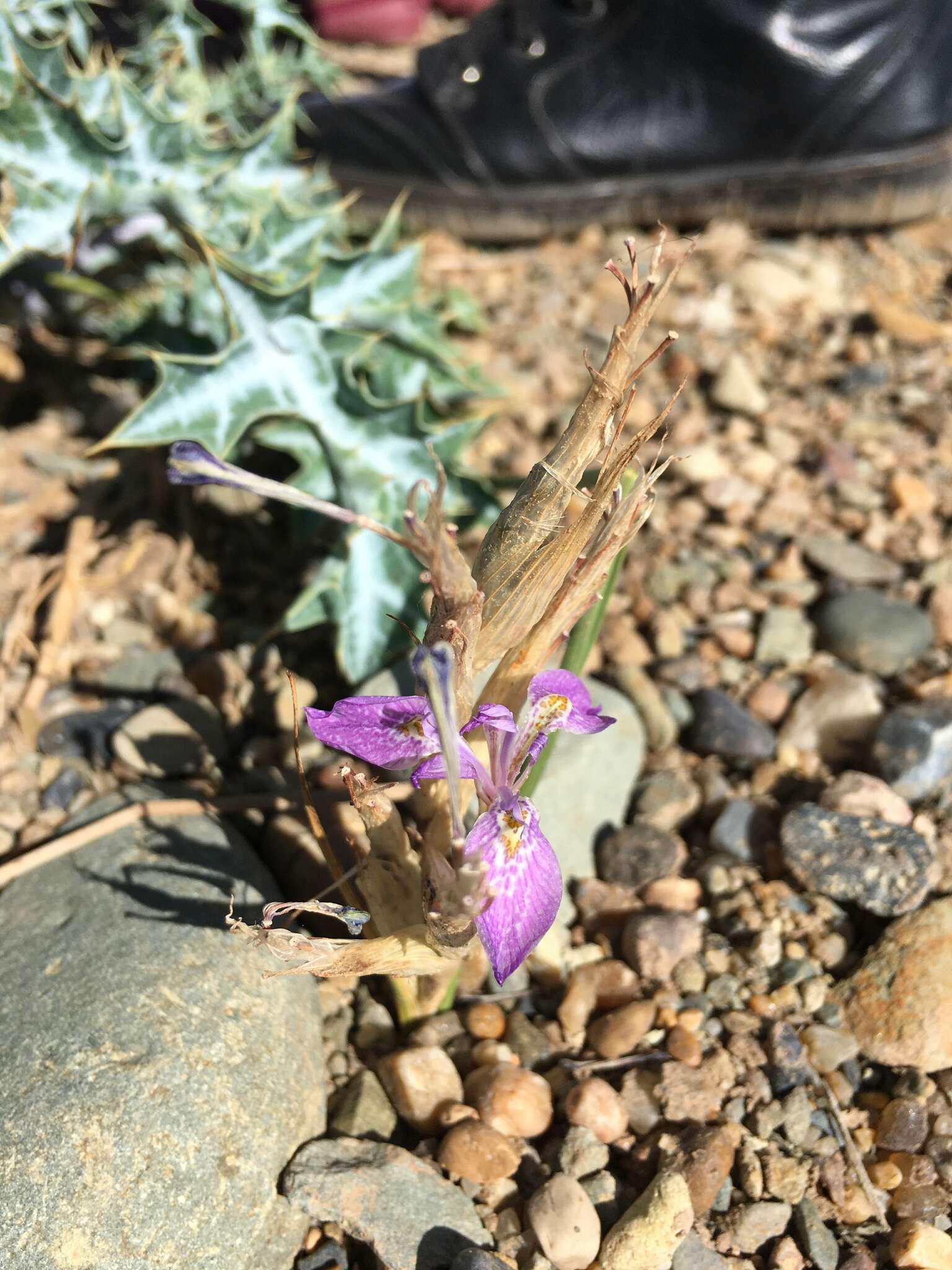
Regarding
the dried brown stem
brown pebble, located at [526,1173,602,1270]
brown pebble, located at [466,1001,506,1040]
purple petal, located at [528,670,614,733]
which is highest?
the dried brown stem

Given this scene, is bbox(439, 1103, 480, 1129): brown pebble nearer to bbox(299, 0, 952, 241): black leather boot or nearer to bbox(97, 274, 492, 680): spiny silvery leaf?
bbox(97, 274, 492, 680): spiny silvery leaf

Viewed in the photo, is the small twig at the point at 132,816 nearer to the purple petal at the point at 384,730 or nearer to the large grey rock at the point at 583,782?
the large grey rock at the point at 583,782

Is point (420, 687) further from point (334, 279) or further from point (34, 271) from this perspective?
point (34, 271)

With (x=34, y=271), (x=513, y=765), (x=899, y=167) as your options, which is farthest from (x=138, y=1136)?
(x=899, y=167)

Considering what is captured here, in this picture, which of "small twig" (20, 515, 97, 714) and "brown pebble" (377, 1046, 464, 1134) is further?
"small twig" (20, 515, 97, 714)

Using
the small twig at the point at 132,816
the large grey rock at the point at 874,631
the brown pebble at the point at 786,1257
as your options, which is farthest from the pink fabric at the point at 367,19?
the brown pebble at the point at 786,1257

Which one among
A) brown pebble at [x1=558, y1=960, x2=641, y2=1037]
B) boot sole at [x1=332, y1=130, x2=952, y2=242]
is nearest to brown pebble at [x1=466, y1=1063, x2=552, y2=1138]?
brown pebble at [x1=558, y1=960, x2=641, y2=1037]
